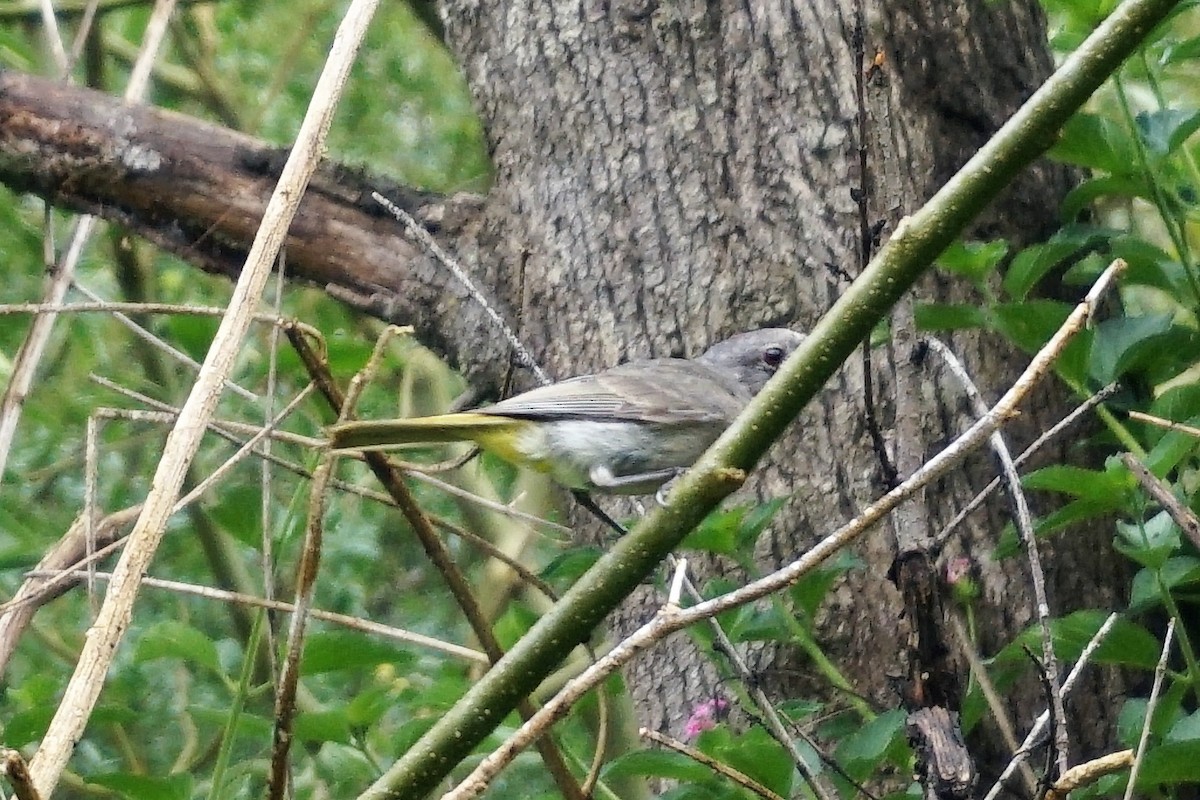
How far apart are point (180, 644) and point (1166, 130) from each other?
1.46m

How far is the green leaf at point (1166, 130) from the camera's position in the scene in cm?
168

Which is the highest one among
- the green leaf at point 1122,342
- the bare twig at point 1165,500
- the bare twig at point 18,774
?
the green leaf at point 1122,342

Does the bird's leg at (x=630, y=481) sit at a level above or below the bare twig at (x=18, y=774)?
above

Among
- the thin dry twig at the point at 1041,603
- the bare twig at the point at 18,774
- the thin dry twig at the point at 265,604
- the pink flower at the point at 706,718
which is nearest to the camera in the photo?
the bare twig at the point at 18,774

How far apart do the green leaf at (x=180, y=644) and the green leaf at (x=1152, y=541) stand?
114 cm

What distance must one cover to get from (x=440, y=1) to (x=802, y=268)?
1.01 meters

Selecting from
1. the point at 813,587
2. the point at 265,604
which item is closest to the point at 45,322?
the point at 265,604

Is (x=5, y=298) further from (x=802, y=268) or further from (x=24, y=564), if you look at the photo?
(x=802, y=268)

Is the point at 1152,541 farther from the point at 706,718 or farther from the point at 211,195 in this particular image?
the point at 211,195

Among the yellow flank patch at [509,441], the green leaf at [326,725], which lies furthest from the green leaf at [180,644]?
the yellow flank patch at [509,441]

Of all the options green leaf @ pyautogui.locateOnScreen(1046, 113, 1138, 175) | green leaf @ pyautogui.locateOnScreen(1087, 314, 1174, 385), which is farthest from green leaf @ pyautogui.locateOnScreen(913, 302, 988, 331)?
green leaf @ pyautogui.locateOnScreen(1046, 113, 1138, 175)

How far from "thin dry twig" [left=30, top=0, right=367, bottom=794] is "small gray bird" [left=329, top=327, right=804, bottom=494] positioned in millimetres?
1049

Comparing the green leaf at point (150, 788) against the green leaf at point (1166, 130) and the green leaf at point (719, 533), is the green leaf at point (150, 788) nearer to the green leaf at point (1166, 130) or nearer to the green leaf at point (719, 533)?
the green leaf at point (719, 533)

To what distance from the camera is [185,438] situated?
1049 millimetres
